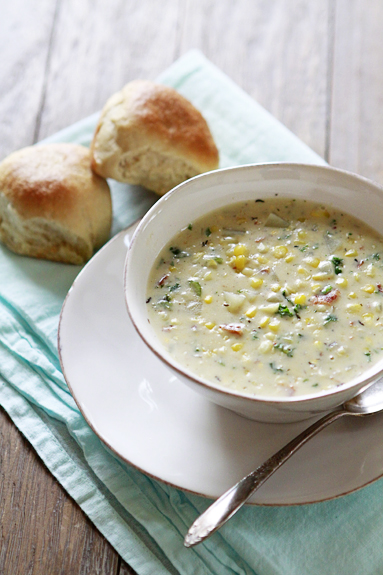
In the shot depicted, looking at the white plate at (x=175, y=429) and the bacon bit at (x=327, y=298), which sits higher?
the bacon bit at (x=327, y=298)

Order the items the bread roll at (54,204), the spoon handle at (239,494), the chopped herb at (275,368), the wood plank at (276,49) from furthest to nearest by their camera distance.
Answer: the wood plank at (276,49) < the bread roll at (54,204) < the chopped herb at (275,368) < the spoon handle at (239,494)

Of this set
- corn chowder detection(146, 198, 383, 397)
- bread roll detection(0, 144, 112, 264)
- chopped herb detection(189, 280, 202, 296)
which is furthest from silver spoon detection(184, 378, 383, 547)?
bread roll detection(0, 144, 112, 264)

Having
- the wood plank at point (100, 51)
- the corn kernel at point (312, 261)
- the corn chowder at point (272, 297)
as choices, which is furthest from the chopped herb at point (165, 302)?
the wood plank at point (100, 51)

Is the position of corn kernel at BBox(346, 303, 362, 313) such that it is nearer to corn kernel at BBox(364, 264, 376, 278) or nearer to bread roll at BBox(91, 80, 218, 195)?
corn kernel at BBox(364, 264, 376, 278)

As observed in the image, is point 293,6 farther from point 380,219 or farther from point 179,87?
point 380,219

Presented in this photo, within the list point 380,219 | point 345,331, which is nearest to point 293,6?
point 380,219

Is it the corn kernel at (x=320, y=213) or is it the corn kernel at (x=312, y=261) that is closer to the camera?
the corn kernel at (x=312, y=261)

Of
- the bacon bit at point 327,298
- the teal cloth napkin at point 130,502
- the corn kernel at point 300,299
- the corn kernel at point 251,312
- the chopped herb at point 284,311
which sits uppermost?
the bacon bit at point 327,298

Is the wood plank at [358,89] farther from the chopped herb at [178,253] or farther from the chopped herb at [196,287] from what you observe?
the chopped herb at [196,287]
